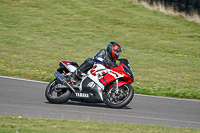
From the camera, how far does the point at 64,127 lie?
5652mm

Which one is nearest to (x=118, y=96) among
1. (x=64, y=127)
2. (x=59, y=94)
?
(x=59, y=94)

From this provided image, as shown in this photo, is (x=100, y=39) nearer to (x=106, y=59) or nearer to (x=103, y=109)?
(x=106, y=59)

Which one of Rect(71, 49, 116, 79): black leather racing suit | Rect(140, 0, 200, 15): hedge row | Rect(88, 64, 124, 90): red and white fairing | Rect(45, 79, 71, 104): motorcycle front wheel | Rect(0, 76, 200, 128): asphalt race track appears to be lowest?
Rect(0, 76, 200, 128): asphalt race track

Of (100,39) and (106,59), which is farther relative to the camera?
(100,39)

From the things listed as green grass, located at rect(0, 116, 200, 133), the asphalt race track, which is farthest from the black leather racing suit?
green grass, located at rect(0, 116, 200, 133)

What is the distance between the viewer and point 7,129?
533 centimetres

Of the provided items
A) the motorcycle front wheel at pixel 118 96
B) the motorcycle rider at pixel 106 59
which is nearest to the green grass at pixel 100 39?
the motorcycle front wheel at pixel 118 96

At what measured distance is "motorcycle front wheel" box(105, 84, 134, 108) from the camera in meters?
7.57

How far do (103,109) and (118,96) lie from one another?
1.67 ft

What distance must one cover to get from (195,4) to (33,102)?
54.3 feet

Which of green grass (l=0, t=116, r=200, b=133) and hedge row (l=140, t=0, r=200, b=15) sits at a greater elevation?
hedge row (l=140, t=0, r=200, b=15)

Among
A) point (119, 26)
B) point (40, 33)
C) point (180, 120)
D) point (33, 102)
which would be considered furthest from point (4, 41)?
point (180, 120)

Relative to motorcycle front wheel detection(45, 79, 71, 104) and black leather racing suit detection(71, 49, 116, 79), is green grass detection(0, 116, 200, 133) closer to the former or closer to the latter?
motorcycle front wheel detection(45, 79, 71, 104)

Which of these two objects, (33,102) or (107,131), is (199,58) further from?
(107,131)
